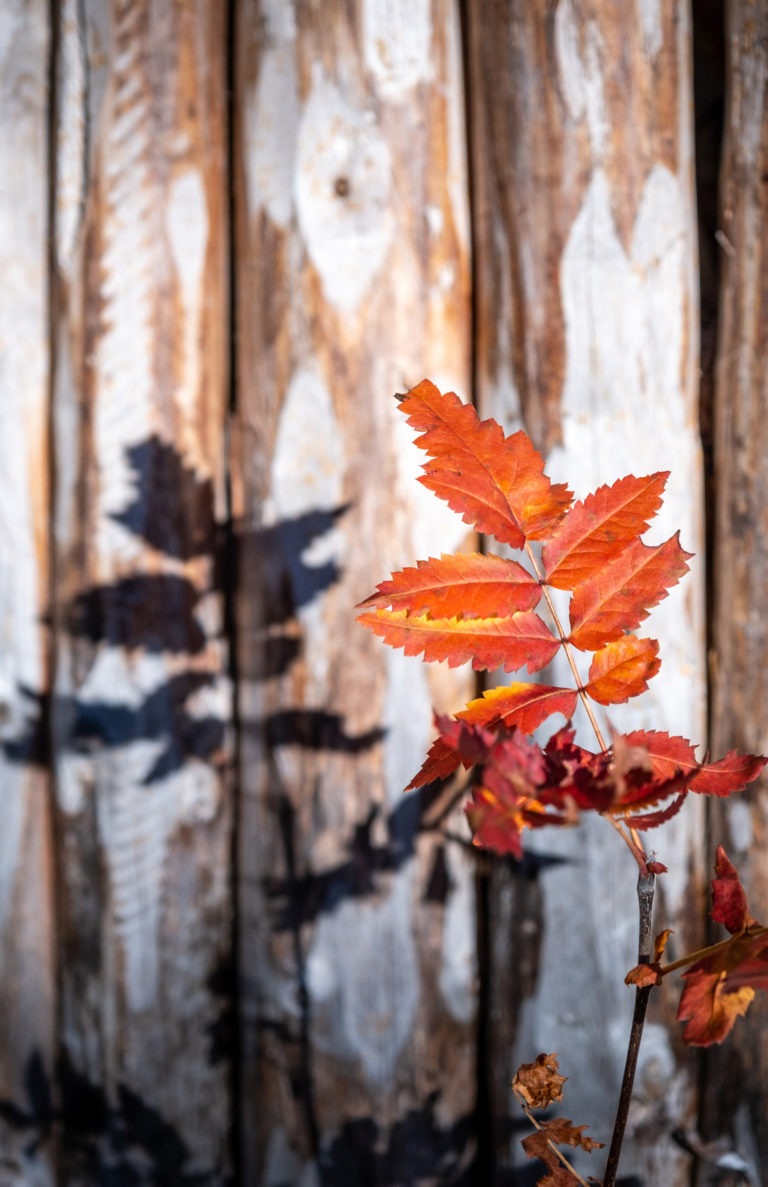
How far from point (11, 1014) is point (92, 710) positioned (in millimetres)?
416

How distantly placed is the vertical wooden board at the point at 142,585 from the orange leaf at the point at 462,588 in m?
0.58

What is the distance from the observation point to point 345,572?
0.86 metres

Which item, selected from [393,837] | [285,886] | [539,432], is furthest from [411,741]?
[539,432]

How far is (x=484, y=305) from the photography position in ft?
2.84

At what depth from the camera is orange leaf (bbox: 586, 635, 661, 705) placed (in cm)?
37

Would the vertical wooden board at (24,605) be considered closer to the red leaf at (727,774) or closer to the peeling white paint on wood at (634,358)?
the peeling white paint on wood at (634,358)

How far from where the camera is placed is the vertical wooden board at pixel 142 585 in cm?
88

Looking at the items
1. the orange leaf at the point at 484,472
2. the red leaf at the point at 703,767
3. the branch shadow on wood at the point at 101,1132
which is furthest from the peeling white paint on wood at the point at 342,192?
the branch shadow on wood at the point at 101,1132

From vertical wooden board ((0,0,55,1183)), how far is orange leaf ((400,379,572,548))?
2.31ft

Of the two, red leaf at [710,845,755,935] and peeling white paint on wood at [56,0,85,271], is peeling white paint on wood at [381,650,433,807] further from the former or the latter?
peeling white paint on wood at [56,0,85,271]

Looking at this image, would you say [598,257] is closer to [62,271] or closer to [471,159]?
[471,159]

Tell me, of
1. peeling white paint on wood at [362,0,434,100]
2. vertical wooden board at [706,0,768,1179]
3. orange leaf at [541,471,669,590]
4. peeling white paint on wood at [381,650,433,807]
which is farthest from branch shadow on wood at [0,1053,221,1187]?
peeling white paint on wood at [362,0,434,100]

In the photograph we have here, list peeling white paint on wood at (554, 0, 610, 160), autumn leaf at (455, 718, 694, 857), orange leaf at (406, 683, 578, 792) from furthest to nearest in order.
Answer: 1. peeling white paint on wood at (554, 0, 610, 160)
2. orange leaf at (406, 683, 578, 792)
3. autumn leaf at (455, 718, 694, 857)

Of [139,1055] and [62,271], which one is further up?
[62,271]
